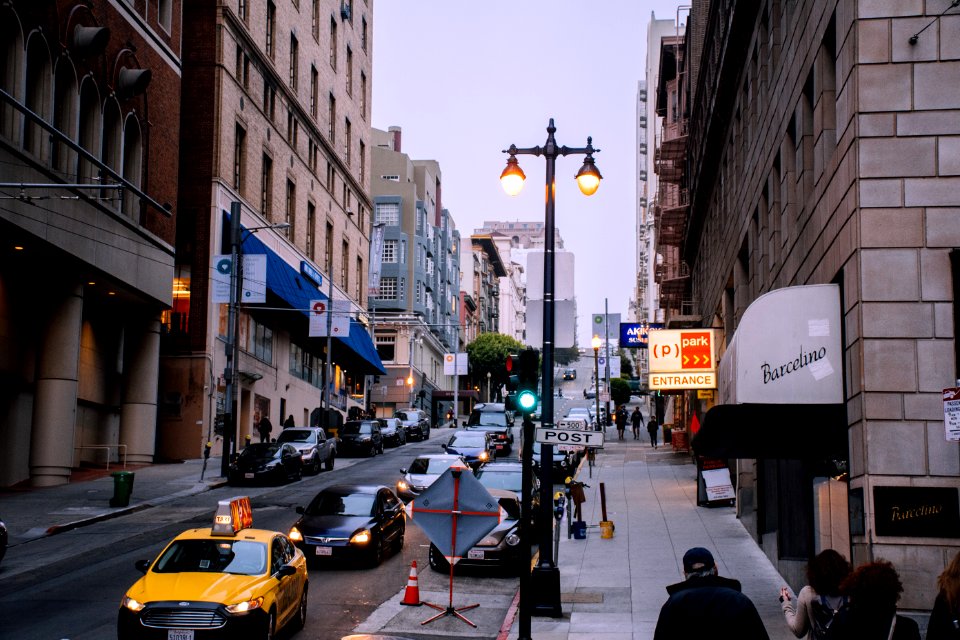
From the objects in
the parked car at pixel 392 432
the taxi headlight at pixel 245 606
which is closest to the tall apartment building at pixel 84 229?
the parked car at pixel 392 432

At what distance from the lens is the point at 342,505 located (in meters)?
20.4

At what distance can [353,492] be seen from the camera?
2089 centimetres

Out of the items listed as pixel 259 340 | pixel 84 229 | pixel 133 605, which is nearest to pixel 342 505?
pixel 133 605

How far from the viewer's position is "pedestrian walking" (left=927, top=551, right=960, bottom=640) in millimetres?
6492

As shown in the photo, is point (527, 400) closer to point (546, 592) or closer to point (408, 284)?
point (546, 592)

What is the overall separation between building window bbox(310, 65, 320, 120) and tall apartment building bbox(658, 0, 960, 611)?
48.3 metres

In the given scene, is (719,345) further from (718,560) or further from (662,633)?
(662,633)

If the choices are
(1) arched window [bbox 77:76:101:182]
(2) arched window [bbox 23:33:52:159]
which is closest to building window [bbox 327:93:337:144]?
(1) arched window [bbox 77:76:101:182]

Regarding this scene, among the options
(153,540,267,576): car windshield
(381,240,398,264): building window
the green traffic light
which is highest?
(381,240,398,264): building window

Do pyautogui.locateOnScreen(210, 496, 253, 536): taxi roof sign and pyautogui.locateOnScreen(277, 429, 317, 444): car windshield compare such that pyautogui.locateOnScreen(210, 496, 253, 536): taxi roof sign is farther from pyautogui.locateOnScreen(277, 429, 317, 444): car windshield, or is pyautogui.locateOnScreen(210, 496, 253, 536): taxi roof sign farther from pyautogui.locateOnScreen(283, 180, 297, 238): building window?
pyautogui.locateOnScreen(283, 180, 297, 238): building window

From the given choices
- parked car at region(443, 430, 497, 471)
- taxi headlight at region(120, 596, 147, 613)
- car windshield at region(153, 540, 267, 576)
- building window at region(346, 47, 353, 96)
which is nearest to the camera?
taxi headlight at region(120, 596, 147, 613)

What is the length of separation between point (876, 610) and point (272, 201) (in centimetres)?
5021

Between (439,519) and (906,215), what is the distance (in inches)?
289

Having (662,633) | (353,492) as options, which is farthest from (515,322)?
(662,633)
